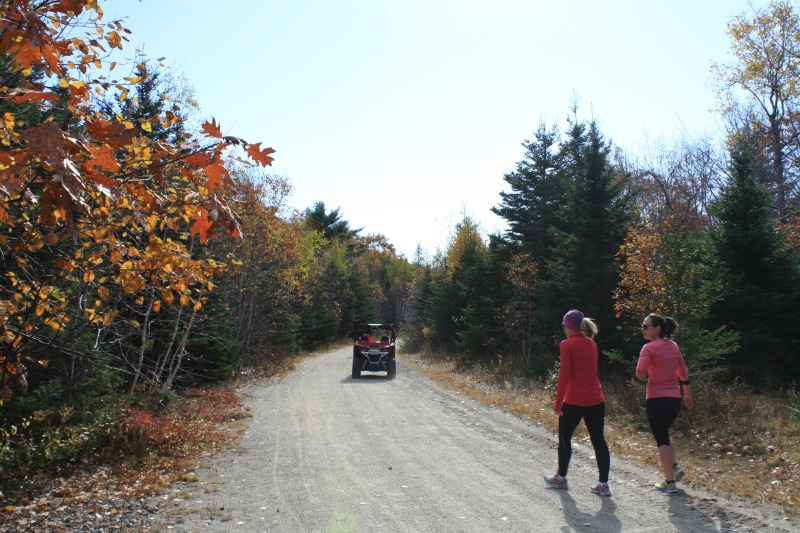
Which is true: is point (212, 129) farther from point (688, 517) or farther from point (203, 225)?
point (688, 517)

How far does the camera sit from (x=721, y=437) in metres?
8.90

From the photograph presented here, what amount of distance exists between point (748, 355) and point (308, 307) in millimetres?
28175

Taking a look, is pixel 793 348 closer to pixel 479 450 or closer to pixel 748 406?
pixel 748 406

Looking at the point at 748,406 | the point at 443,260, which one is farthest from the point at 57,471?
the point at 443,260

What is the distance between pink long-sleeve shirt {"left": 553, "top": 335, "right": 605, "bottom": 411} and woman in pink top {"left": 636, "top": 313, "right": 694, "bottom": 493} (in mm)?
499

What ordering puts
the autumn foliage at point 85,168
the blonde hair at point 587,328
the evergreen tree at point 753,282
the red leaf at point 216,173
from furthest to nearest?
the evergreen tree at point 753,282, the blonde hair at point 587,328, the red leaf at point 216,173, the autumn foliage at point 85,168

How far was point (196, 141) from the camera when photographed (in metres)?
3.76

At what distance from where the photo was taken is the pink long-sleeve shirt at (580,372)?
629cm

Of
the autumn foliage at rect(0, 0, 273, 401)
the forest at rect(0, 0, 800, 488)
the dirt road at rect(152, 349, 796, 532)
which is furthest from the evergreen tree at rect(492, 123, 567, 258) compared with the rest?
the autumn foliage at rect(0, 0, 273, 401)

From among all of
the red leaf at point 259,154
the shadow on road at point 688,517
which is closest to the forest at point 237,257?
the red leaf at point 259,154

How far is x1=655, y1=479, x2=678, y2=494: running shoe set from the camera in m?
6.21

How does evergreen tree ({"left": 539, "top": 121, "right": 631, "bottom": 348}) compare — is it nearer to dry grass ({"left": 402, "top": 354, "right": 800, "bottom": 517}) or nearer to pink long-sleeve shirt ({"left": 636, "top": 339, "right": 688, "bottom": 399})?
dry grass ({"left": 402, "top": 354, "right": 800, "bottom": 517})

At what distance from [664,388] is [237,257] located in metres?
17.3

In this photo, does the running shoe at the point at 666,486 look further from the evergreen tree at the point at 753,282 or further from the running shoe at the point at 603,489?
the evergreen tree at the point at 753,282
